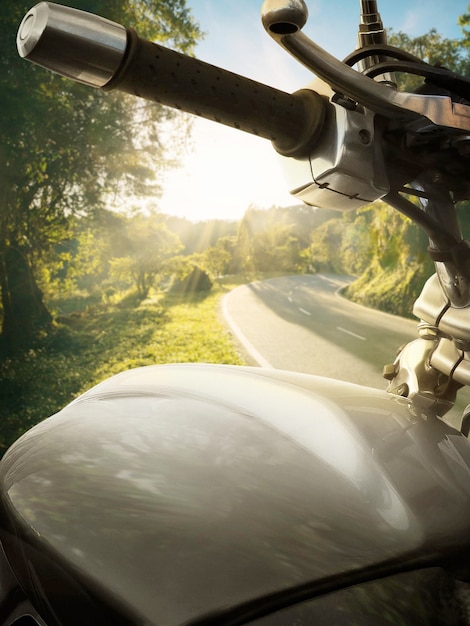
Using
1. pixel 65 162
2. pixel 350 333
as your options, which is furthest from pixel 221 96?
pixel 65 162

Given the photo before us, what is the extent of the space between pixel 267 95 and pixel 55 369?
1303cm

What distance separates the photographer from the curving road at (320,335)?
8.35m

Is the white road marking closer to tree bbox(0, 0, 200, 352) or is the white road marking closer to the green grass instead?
the green grass

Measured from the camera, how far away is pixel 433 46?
1634 cm

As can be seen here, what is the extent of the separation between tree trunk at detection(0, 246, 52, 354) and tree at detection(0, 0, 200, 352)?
0.03 m

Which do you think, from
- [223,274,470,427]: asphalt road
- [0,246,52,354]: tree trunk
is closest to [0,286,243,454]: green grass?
[0,246,52,354]: tree trunk

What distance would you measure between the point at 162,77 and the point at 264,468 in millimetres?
466

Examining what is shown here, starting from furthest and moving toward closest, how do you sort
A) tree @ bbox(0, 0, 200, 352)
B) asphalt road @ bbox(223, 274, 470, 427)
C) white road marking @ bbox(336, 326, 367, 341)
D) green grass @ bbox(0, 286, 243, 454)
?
tree @ bbox(0, 0, 200, 352)
white road marking @ bbox(336, 326, 367, 341)
green grass @ bbox(0, 286, 243, 454)
asphalt road @ bbox(223, 274, 470, 427)

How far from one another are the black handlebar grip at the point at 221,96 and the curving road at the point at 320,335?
22.1 feet

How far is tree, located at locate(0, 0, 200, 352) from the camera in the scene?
37.3ft

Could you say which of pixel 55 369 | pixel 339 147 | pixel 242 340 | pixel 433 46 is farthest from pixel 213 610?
pixel 433 46

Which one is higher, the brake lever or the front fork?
the brake lever

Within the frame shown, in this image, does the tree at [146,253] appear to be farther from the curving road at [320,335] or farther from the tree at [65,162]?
the tree at [65,162]

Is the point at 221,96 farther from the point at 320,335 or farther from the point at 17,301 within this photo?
the point at 17,301
